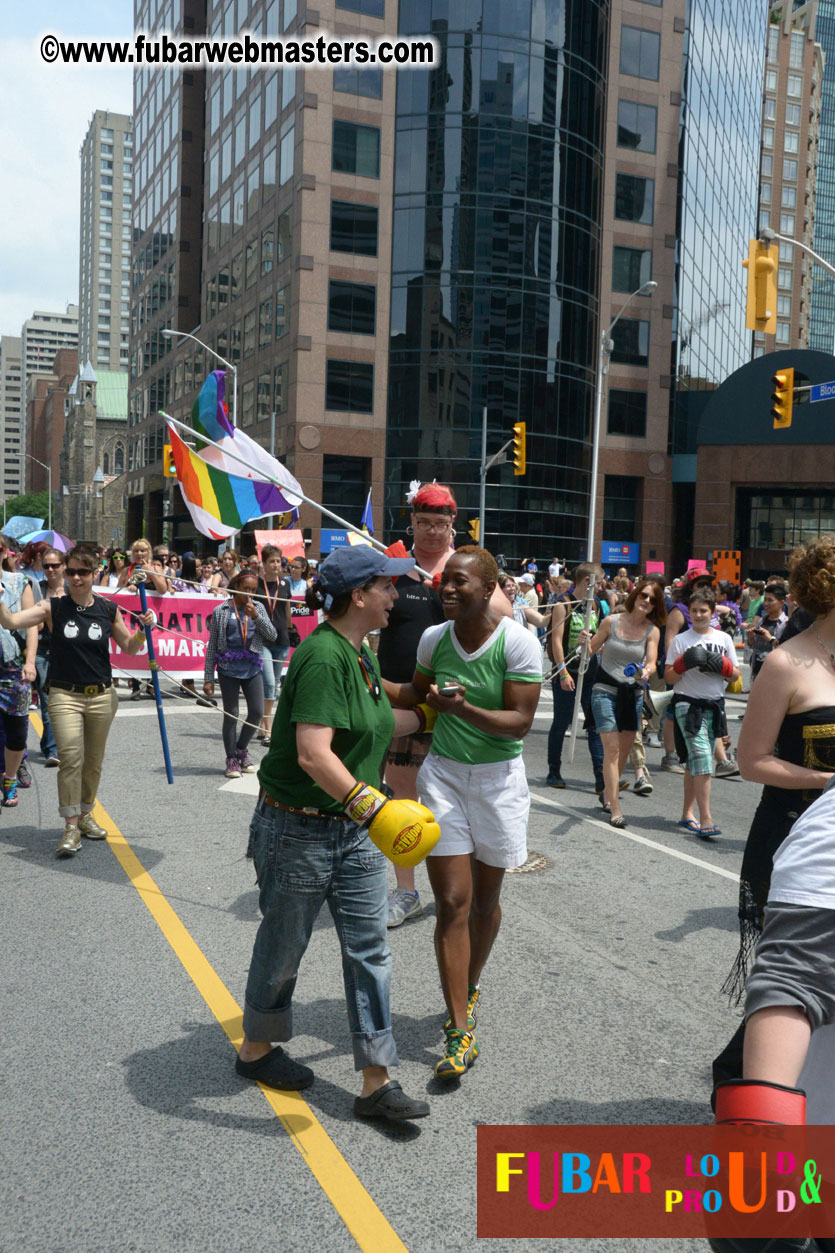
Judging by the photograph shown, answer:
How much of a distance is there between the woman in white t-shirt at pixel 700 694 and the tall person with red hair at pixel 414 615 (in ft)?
10.6

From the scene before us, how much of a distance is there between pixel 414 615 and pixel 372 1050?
2.33 metres

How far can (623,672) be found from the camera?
8.74 metres

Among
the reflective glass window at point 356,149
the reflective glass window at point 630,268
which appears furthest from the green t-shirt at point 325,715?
the reflective glass window at point 630,268

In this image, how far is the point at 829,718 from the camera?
10.9 feet

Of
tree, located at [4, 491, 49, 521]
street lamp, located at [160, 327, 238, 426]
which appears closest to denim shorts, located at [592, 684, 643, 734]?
street lamp, located at [160, 327, 238, 426]

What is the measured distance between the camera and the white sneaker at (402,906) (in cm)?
559

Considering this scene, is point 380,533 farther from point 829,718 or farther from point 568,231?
point 829,718

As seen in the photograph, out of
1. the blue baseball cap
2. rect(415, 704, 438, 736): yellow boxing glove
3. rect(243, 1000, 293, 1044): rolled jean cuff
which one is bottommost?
rect(243, 1000, 293, 1044): rolled jean cuff

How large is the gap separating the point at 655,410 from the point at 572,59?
15.0m

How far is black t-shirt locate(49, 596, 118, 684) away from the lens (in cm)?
701

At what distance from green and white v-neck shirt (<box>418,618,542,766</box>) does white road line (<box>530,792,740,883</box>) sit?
11.2 ft

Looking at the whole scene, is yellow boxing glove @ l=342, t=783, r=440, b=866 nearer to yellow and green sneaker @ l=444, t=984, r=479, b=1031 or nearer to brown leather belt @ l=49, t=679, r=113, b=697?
yellow and green sneaker @ l=444, t=984, r=479, b=1031

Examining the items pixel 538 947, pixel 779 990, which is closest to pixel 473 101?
pixel 538 947

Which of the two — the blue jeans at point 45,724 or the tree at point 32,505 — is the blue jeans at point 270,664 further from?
the tree at point 32,505
